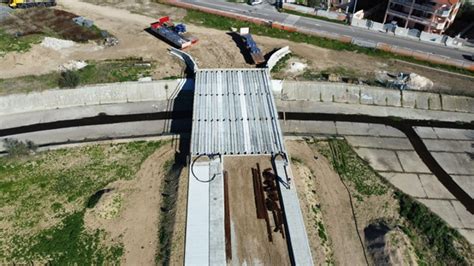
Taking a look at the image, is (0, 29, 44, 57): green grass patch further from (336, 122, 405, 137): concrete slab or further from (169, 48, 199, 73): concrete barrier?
(336, 122, 405, 137): concrete slab

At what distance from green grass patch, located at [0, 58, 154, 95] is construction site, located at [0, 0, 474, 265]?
0.22 meters

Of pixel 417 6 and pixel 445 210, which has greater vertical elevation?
pixel 417 6

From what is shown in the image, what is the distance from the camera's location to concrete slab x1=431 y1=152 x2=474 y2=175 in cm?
3709

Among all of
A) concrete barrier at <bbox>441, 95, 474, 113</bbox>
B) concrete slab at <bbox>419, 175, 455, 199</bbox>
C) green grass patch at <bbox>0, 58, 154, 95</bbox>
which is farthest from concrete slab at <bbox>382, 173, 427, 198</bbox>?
green grass patch at <bbox>0, 58, 154, 95</bbox>

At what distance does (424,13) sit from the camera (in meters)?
56.7

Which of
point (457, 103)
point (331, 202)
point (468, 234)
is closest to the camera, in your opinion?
point (468, 234)

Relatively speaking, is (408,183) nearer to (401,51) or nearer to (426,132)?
(426,132)

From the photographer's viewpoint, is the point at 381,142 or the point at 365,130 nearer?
the point at 381,142

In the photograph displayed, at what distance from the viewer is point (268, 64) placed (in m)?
46.2

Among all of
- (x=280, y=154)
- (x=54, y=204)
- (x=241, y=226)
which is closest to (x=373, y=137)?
(x=280, y=154)

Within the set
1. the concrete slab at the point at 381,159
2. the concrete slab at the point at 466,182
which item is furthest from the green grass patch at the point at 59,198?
the concrete slab at the point at 466,182

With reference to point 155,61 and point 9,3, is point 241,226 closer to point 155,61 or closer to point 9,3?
point 155,61

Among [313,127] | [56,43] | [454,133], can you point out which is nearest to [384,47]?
[454,133]

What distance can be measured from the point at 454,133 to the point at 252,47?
84.1ft
